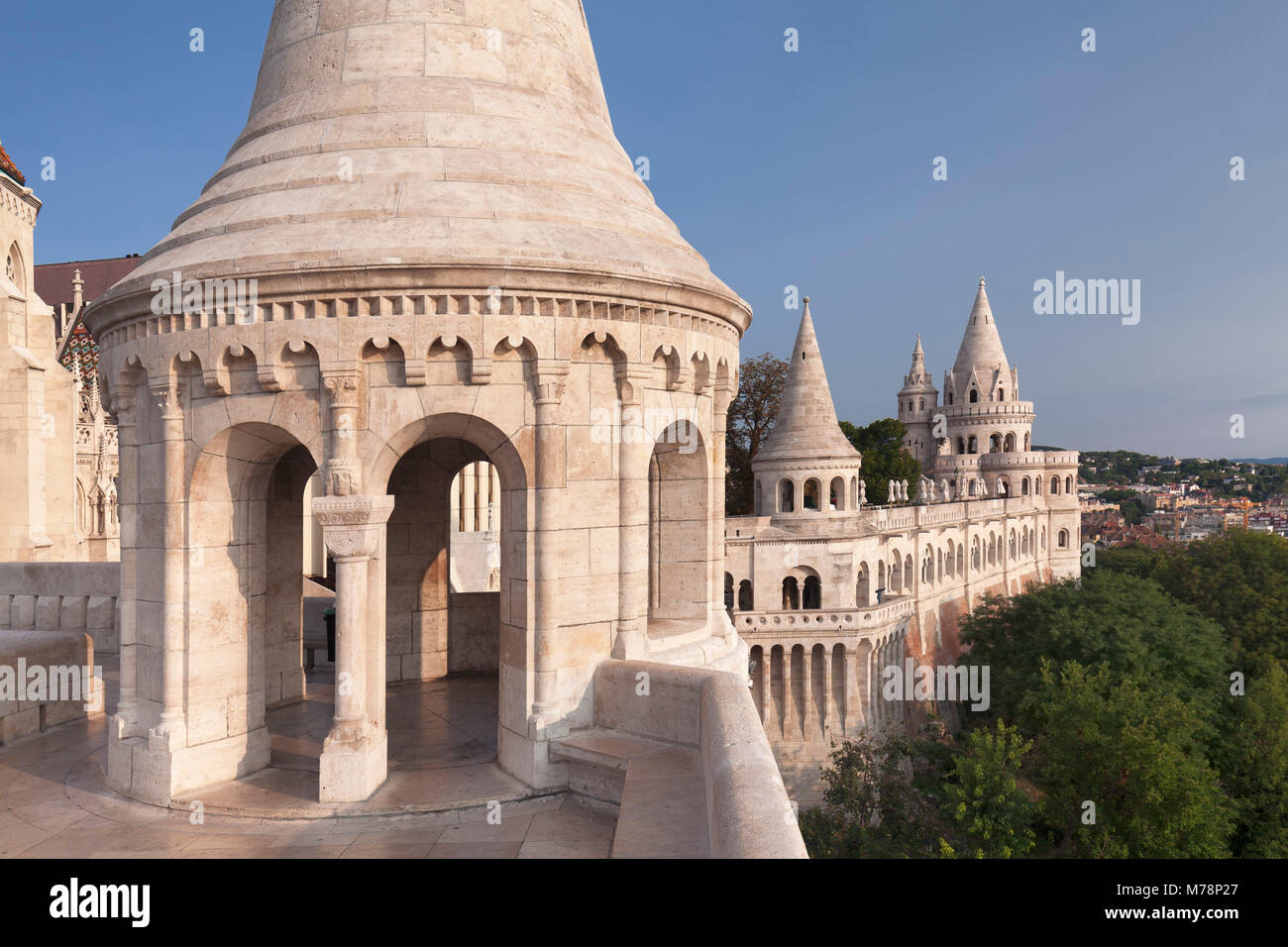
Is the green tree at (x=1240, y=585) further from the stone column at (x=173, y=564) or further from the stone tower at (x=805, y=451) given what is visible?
the stone column at (x=173, y=564)

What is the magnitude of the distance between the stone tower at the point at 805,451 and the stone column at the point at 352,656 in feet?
97.4

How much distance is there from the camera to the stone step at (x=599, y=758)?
6.76m

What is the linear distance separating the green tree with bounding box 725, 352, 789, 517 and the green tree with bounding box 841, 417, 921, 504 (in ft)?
45.5

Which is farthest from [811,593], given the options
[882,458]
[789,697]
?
[882,458]

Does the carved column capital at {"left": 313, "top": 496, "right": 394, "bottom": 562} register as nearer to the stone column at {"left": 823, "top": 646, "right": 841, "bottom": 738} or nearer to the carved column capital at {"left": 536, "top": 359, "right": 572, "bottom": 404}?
the carved column capital at {"left": 536, "top": 359, "right": 572, "bottom": 404}

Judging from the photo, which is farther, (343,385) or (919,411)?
(919,411)

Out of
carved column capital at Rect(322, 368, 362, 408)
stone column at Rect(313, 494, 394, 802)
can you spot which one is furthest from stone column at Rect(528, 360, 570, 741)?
carved column capital at Rect(322, 368, 362, 408)

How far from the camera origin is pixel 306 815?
6617 mm

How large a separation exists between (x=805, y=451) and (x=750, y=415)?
9221mm

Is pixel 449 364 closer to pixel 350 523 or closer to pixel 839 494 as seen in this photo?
pixel 350 523

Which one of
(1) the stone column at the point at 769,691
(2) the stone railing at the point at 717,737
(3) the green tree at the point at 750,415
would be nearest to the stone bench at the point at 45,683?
(2) the stone railing at the point at 717,737
